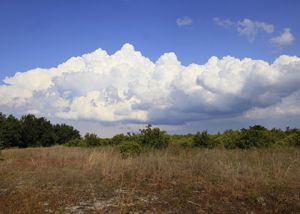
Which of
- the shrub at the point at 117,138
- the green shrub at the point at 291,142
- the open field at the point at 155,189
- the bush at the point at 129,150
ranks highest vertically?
the shrub at the point at 117,138

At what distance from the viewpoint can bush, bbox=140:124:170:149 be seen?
1995 centimetres

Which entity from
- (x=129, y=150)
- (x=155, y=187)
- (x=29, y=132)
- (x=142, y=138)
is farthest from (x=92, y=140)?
(x=155, y=187)

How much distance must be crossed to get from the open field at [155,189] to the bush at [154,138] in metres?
7.09

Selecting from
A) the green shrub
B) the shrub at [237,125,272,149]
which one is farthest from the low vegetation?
the green shrub

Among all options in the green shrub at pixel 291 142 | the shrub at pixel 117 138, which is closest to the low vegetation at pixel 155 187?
the green shrub at pixel 291 142

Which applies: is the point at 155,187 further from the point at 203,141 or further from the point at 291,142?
the point at 291,142

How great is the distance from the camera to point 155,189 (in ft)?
30.1

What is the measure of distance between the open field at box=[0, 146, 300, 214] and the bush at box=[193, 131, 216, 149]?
8.06 metres

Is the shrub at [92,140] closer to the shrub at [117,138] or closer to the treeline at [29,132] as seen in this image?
the shrub at [117,138]

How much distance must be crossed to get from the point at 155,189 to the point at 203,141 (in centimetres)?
1231

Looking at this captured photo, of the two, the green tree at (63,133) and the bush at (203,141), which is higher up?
the green tree at (63,133)

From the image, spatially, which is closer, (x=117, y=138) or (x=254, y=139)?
(x=254, y=139)

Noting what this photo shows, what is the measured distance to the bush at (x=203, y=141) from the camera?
826 inches

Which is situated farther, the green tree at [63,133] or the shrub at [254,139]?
the green tree at [63,133]
